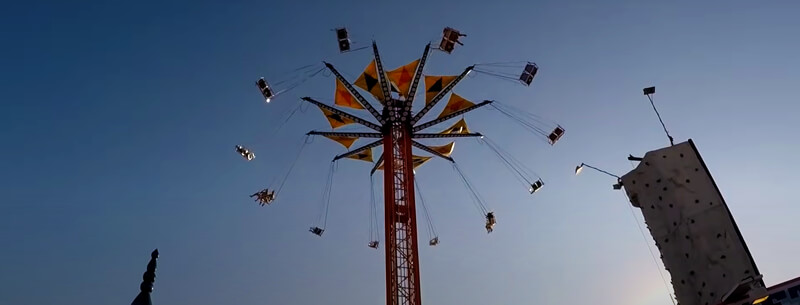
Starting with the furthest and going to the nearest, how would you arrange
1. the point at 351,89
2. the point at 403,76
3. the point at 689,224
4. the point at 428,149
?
the point at 428,149 < the point at 403,76 < the point at 351,89 < the point at 689,224

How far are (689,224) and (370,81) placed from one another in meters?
15.9

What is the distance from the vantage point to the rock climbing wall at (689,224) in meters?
11.4

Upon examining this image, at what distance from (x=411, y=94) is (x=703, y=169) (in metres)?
14.9

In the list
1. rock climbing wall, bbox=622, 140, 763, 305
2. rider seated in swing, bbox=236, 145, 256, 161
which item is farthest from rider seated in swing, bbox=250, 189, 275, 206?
rock climbing wall, bbox=622, 140, 763, 305

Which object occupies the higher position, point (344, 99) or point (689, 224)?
point (344, 99)

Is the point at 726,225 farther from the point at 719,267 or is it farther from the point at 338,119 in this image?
the point at 338,119

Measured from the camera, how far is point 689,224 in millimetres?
12016

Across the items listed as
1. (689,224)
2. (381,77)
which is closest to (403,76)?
(381,77)

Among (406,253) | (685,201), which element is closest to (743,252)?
(685,201)

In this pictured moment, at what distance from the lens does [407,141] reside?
2522 cm

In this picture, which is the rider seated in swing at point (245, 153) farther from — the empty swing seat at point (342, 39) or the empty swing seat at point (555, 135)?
the empty swing seat at point (555, 135)

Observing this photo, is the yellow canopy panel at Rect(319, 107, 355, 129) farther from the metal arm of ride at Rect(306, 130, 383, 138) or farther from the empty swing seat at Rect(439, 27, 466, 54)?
the empty swing seat at Rect(439, 27, 466, 54)

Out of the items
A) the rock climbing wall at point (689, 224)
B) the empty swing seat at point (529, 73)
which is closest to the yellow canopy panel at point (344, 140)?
the empty swing seat at point (529, 73)

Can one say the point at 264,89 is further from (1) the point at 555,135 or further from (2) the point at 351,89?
(1) the point at 555,135
